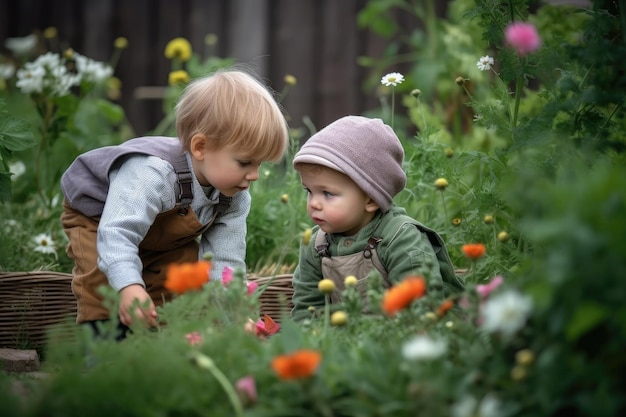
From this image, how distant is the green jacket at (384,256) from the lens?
8.61ft

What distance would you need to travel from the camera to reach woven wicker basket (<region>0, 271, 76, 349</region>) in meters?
2.96

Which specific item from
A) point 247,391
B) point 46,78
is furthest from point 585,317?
point 46,78

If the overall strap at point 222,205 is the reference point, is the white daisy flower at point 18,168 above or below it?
below

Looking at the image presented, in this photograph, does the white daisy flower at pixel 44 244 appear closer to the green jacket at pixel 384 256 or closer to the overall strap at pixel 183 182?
the overall strap at pixel 183 182

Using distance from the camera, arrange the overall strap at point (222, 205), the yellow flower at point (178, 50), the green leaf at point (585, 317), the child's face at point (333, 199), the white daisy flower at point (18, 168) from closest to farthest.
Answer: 1. the green leaf at point (585, 317)
2. the child's face at point (333, 199)
3. the overall strap at point (222, 205)
4. the white daisy flower at point (18, 168)
5. the yellow flower at point (178, 50)

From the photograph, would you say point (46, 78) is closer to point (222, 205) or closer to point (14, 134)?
point (14, 134)

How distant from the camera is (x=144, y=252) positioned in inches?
117

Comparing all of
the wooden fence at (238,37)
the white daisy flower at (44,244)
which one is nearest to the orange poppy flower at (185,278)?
the white daisy flower at (44,244)

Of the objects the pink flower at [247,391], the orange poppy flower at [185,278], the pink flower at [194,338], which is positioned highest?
the orange poppy flower at [185,278]

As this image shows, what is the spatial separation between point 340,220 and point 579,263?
1.33 metres

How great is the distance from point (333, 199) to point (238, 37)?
14.5ft

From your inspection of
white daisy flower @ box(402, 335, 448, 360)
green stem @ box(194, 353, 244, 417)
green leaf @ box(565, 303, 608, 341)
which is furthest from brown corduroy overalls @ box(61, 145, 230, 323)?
green leaf @ box(565, 303, 608, 341)

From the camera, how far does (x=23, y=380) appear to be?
2023mm

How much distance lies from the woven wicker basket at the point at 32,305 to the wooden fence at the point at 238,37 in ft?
11.2
